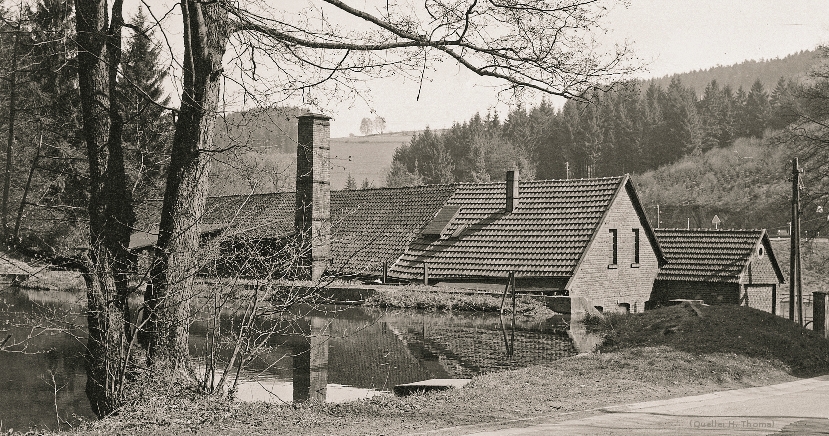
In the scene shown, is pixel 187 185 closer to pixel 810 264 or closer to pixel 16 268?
pixel 16 268

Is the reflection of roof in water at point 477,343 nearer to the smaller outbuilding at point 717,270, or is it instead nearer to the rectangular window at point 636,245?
the rectangular window at point 636,245

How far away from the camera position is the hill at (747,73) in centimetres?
15988

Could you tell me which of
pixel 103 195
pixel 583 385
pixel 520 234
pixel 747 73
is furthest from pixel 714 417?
pixel 747 73

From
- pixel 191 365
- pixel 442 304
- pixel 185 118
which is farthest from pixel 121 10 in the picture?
pixel 442 304

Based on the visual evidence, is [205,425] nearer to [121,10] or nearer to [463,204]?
[121,10]

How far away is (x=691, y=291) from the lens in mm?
31391

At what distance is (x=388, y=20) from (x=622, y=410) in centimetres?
559

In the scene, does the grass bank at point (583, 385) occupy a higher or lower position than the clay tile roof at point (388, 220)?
lower

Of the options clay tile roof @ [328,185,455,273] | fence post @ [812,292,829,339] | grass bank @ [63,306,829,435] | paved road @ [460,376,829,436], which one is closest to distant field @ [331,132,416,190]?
clay tile roof @ [328,185,455,273]

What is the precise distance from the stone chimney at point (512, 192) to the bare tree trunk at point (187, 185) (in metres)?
19.5

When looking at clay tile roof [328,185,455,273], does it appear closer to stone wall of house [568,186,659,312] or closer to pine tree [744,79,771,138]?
stone wall of house [568,186,659,312]

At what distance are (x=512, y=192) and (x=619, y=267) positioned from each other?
4.59 m

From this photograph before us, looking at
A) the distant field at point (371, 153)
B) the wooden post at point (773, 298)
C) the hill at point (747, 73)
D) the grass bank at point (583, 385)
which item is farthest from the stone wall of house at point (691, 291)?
the hill at point (747, 73)

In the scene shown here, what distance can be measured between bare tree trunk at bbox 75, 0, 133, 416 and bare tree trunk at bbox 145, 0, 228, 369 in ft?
1.53
